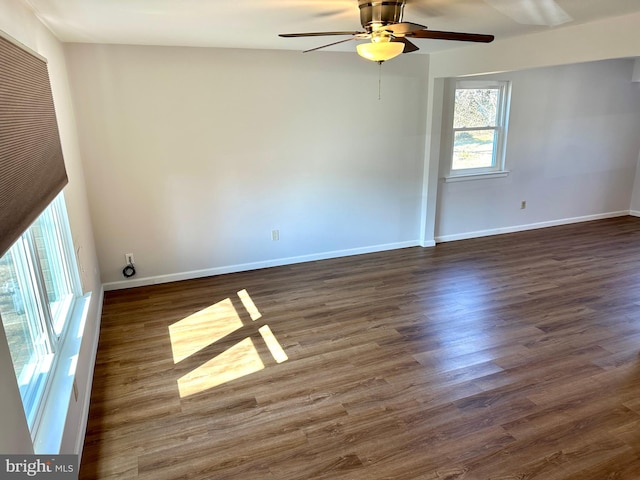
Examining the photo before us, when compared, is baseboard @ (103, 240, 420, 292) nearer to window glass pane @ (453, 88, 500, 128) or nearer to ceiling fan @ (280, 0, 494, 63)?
window glass pane @ (453, 88, 500, 128)

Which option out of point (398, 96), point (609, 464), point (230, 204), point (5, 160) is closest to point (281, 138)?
point (230, 204)

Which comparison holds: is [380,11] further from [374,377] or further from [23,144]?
[374,377]

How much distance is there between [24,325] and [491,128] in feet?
17.6

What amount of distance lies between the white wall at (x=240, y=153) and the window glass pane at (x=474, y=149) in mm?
680

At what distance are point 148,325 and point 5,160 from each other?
2367 mm

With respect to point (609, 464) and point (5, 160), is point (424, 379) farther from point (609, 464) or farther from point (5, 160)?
point (5, 160)

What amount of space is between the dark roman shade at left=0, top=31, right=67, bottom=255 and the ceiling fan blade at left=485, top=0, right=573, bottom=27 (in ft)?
7.77

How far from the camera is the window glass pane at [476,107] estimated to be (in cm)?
523

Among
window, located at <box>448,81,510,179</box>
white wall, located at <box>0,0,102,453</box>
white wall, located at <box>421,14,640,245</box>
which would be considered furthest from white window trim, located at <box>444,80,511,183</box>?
white wall, located at <box>0,0,102,453</box>

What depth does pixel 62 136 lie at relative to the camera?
2.86 meters

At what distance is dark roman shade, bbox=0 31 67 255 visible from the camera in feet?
4.27

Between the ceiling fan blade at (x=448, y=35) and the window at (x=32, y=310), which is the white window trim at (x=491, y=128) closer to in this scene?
the ceiling fan blade at (x=448, y=35)

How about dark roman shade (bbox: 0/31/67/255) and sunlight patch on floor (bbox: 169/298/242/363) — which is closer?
dark roman shade (bbox: 0/31/67/255)

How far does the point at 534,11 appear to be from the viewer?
266 centimetres
